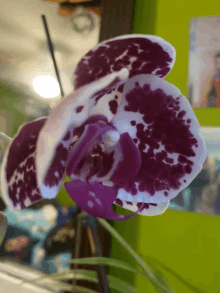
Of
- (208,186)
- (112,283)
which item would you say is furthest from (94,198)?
(208,186)

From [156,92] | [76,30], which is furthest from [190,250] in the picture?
[76,30]

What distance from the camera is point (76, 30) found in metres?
0.93

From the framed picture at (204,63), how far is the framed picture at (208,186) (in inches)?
4.0

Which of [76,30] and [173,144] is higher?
[76,30]

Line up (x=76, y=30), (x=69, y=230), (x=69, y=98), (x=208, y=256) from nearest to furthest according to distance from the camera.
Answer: (x=69, y=98), (x=208, y=256), (x=69, y=230), (x=76, y=30)

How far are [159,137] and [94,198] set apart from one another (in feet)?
0.28

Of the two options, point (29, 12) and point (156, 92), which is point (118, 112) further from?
point (29, 12)

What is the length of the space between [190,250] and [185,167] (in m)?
0.62

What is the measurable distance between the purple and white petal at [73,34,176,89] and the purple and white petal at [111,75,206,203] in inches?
0.5

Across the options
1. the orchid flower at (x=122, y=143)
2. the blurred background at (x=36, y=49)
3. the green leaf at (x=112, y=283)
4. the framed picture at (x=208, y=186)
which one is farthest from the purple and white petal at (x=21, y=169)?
the blurred background at (x=36, y=49)

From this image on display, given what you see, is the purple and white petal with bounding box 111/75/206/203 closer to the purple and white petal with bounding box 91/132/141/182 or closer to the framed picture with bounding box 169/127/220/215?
the purple and white petal with bounding box 91/132/141/182

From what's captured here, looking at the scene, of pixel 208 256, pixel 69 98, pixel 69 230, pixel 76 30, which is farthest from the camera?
pixel 76 30

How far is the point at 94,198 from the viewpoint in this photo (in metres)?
0.17

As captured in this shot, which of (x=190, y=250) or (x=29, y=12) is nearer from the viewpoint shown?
(x=190, y=250)
